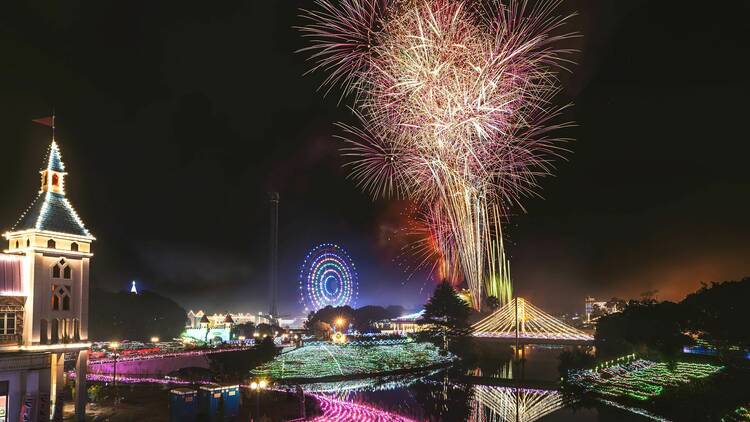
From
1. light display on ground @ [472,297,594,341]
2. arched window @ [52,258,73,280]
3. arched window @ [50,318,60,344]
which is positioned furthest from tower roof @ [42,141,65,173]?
light display on ground @ [472,297,594,341]

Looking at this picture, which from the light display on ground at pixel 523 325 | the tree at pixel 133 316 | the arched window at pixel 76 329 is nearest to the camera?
the arched window at pixel 76 329

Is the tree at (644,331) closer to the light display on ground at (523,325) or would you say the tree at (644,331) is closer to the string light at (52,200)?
the light display on ground at (523,325)

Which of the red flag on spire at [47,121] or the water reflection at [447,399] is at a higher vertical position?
the red flag on spire at [47,121]

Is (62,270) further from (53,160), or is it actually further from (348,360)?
(348,360)

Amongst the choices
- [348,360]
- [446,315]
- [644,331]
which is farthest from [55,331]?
[446,315]

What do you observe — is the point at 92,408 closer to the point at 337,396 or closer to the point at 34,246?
the point at 34,246

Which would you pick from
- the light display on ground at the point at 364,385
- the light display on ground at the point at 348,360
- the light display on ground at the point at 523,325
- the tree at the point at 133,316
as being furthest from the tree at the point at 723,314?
the tree at the point at 133,316

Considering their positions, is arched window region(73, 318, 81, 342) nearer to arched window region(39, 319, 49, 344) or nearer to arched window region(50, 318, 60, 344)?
arched window region(50, 318, 60, 344)
